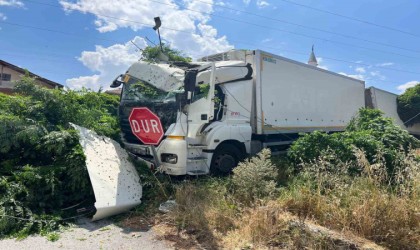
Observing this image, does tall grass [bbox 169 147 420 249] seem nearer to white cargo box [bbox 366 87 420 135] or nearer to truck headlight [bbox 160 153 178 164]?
truck headlight [bbox 160 153 178 164]

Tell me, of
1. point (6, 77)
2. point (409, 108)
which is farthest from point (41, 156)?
point (6, 77)

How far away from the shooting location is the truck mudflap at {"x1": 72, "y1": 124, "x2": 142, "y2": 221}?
5156mm

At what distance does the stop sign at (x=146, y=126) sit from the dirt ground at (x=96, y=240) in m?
1.98

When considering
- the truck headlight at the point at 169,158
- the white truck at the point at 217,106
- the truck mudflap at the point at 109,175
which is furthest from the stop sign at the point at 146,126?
the truck mudflap at the point at 109,175

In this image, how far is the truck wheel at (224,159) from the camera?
22.9ft

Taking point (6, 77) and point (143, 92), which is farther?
point (6, 77)

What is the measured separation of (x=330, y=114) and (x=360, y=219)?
713 cm

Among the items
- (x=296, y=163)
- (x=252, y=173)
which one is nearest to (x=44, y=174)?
(x=252, y=173)

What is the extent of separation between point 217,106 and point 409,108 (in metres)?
12.6

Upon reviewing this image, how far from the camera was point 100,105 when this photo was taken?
26.1ft

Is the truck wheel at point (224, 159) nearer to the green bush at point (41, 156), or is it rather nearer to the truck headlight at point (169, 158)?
the truck headlight at point (169, 158)

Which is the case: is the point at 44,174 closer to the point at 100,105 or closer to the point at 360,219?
the point at 100,105

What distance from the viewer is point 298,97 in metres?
9.44

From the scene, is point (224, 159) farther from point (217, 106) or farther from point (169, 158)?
point (169, 158)
